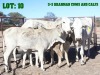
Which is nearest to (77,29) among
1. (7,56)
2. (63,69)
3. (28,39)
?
(63,69)

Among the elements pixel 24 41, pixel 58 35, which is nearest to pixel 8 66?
pixel 24 41

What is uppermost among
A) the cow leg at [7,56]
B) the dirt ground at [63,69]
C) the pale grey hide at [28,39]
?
the pale grey hide at [28,39]

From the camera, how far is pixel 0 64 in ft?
28.6

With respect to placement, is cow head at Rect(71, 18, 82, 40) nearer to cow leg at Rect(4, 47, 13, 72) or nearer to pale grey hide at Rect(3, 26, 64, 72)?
pale grey hide at Rect(3, 26, 64, 72)

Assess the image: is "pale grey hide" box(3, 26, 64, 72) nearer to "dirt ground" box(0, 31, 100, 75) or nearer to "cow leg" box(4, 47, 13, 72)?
"cow leg" box(4, 47, 13, 72)

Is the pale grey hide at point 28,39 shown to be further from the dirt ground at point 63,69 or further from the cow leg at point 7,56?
the dirt ground at point 63,69

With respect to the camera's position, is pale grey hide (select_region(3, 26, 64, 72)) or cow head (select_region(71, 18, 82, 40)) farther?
cow head (select_region(71, 18, 82, 40))

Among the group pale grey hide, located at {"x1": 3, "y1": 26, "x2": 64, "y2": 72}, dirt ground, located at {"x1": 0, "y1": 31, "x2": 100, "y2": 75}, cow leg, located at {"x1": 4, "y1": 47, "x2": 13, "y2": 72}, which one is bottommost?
dirt ground, located at {"x1": 0, "y1": 31, "x2": 100, "y2": 75}

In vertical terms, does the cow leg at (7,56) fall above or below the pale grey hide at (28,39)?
below

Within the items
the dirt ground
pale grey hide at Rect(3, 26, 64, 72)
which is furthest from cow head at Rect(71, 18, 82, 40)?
the dirt ground

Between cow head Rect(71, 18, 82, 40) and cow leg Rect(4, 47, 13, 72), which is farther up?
cow head Rect(71, 18, 82, 40)

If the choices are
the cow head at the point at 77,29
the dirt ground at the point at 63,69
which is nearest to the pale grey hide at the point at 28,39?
the dirt ground at the point at 63,69

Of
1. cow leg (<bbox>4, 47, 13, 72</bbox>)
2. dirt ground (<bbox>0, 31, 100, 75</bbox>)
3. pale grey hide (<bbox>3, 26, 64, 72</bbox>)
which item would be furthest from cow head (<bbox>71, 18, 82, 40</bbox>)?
cow leg (<bbox>4, 47, 13, 72</bbox>)

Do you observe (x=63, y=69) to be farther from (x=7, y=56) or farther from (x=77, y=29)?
(x=7, y=56)
